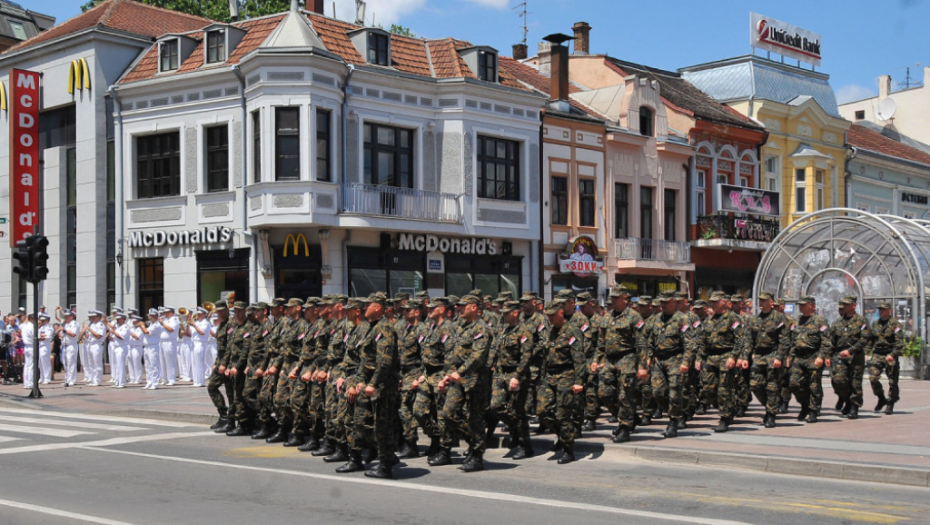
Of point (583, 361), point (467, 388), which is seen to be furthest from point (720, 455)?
point (467, 388)

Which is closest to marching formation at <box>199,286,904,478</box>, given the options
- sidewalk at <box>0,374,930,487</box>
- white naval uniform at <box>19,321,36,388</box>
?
sidewalk at <box>0,374,930,487</box>

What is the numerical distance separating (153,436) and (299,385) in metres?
3.19

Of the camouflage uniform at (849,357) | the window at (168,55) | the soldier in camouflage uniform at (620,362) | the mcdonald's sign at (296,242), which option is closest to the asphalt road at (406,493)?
the soldier in camouflage uniform at (620,362)

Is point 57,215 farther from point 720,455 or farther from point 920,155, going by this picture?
point 920,155

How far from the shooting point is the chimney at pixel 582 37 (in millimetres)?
44344

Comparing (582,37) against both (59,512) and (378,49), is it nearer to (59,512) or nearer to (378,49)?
(378,49)

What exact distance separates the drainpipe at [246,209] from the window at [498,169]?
22.9ft

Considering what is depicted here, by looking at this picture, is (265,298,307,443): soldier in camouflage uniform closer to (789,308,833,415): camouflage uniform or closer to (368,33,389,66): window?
(789,308,833,415): camouflage uniform

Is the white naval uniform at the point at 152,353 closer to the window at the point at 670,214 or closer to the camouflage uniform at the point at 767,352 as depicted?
the camouflage uniform at the point at 767,352

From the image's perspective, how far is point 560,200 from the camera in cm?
3291

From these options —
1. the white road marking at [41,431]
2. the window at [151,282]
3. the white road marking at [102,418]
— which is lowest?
the white road marking at [102,418]

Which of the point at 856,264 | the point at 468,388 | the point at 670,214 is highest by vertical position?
the point at 670,214

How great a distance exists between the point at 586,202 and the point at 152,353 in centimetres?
1579

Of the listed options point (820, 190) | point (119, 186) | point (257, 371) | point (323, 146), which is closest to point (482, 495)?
point (257, 371)
